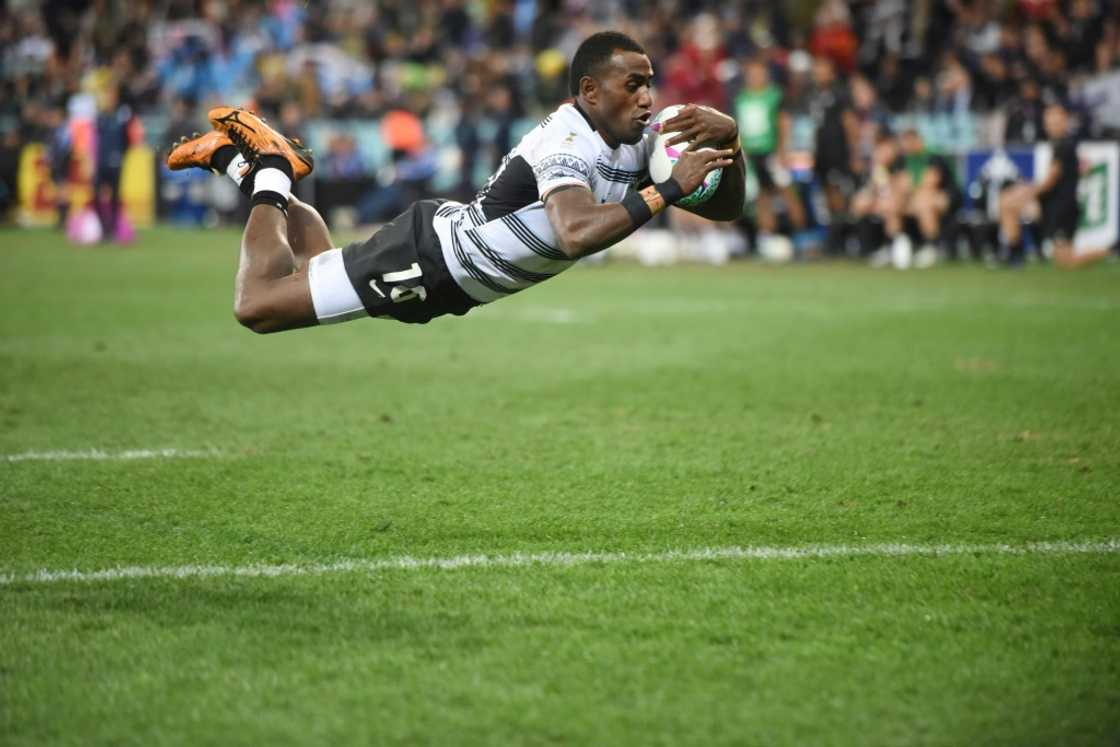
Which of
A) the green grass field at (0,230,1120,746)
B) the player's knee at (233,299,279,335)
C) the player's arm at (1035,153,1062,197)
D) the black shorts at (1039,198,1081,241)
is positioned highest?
the player's arm at (1035,153,1062,197)

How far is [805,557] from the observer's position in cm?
515

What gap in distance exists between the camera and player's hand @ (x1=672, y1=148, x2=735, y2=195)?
5.41 m

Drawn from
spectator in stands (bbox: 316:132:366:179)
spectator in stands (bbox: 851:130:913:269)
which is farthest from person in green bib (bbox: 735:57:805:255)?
spectator in stands (bbox: 316:132:366:179)

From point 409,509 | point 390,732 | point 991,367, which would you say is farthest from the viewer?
point 991,367

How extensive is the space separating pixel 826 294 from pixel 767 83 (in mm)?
6090

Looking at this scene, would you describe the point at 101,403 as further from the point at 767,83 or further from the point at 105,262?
the point at 767,83

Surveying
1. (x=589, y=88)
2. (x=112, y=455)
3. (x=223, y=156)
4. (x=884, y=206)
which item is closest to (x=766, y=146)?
(x=884, y=206)

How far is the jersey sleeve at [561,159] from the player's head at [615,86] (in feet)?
0.40

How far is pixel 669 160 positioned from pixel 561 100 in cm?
1826

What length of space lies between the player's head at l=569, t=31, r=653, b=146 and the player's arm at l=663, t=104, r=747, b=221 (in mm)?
164

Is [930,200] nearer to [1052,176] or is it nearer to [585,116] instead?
[1052,176]

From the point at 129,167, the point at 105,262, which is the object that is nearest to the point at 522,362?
the point at 105,262

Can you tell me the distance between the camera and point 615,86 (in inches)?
A: 221

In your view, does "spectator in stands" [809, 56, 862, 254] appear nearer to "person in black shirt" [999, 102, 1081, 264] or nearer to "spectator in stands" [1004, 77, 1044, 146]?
"spectator in stands" [1004, 77, 1044, 146]
